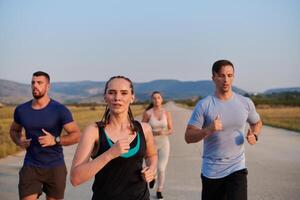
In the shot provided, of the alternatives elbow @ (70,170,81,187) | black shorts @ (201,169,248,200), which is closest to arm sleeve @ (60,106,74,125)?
Result: black shorts @ (201,169,248,200)

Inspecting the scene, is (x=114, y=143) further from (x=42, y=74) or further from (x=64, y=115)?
(x=42, y=74)

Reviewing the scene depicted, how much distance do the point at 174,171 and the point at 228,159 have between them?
6.37 m

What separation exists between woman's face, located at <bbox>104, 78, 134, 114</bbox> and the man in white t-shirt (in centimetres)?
168

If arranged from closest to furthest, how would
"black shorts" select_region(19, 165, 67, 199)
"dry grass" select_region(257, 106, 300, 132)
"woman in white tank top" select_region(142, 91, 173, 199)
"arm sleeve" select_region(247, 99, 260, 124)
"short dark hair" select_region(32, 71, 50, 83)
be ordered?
1. "arm sleeve" select_region(247, 99, 260, 124)
2. "black shorts" select_region(19, 165, 67, 199)
3. "short dark hair" select_region(32, 71, 50, 83)
4. "woman in white tank top" select_region(142, 91, 173, 199)
5. "dry grass" select_region(257, 106, 300, 132)

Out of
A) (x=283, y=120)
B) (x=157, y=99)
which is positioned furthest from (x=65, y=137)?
(x=283, y=120)

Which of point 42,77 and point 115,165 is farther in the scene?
point 42,77

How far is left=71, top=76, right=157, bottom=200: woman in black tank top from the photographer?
3195mm

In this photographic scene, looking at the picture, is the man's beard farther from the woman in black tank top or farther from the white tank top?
the white tank top

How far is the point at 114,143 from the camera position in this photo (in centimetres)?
317

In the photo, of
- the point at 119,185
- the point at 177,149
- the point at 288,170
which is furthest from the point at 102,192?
the point at 177,149

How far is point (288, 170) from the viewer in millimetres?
11359

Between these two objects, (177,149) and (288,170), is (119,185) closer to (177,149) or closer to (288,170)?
(288,170)

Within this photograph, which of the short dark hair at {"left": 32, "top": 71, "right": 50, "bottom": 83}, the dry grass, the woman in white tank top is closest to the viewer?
the short dark hair at {"left": 32, "top": 71, "right": 50, "bottom": 83}

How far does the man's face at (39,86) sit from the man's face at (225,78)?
1.88 metres
